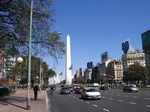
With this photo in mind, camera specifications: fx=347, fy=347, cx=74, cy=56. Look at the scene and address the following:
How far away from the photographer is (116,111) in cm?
2164

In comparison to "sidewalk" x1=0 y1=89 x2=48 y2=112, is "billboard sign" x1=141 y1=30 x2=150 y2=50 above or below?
above

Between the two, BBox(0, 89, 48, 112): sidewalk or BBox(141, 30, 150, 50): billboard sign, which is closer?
BBox(0, 89, 48, 112): sidewalk

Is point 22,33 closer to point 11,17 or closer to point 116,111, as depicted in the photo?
point 11,17

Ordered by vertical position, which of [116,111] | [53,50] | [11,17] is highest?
[11,17]

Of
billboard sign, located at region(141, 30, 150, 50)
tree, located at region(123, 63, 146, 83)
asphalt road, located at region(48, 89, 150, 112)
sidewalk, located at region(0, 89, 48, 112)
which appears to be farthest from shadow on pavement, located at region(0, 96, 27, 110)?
tree, located at region(123, 63, 146, 83)

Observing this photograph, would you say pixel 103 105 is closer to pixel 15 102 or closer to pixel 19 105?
pixel 19 105

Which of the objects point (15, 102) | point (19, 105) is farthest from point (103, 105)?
point (15, 102)

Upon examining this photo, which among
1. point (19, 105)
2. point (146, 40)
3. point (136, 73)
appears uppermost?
point (146, 40)

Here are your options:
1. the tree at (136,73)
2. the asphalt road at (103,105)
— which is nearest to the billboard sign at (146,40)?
the tree at (136,73)

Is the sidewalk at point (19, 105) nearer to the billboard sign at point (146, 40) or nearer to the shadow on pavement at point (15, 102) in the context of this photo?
the shadow on pavement at point (15, 102)

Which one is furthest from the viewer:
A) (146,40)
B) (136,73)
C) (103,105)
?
(136,73)

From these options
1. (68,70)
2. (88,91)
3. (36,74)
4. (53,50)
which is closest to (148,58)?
(68,70)

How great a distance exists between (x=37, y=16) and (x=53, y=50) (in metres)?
3.34

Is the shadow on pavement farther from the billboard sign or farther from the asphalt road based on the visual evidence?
the billboard sign
